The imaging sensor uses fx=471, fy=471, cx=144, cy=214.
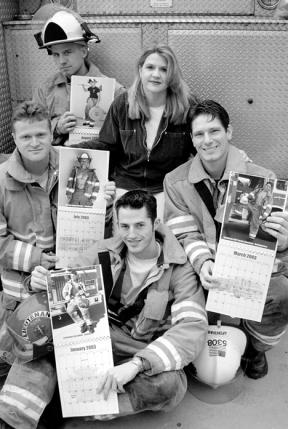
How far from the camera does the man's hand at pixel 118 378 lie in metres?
2.18

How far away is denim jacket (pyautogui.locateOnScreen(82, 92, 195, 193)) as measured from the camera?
10.6 feet

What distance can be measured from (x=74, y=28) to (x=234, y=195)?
1.90 meters

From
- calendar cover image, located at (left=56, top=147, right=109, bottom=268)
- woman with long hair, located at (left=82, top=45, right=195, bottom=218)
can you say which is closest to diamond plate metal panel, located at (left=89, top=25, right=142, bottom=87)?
woman with long hair, located at (left=82, top=45, right=195, bottom=218)

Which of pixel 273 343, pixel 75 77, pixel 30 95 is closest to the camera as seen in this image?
pixel 273 343

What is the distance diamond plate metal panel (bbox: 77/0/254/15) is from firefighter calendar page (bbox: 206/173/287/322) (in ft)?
7.36

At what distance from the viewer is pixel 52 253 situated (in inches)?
112

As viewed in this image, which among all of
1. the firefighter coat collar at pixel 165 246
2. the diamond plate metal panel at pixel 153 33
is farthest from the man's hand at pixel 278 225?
the diamond plate metal panel at pixel 153 33

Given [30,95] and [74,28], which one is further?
[30,95]

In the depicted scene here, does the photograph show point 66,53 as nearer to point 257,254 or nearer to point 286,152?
point 286,152

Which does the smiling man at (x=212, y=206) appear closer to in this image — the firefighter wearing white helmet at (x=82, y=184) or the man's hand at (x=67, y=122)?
the firefighter wearing white helmet at (x=82, y=184)

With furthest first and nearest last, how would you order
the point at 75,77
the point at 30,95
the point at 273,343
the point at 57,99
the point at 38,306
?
the point at 30,95
the point at 57,99
the point at 75,77
the point at 273,343
the point at 38,306

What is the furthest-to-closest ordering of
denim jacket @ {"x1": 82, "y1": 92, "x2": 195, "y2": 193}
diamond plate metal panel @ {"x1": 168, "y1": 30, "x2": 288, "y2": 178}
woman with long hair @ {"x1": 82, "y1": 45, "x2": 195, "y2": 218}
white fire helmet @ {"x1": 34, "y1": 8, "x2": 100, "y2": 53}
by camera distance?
diamond plate metal panel @ {"x1": 168, "y1": 30, "x2": 288, "y2": 178} < white fire helmet @ {"x1": 34, "y1": 8, "x2": 100, "y2": 53} < denim jacket @ {"x1": 82, "y1": 92, "x2": 195, "y2": 193} < woman with long hair @ {"x1": 82, "y1": 45, "x2": 195, "y2": 218}

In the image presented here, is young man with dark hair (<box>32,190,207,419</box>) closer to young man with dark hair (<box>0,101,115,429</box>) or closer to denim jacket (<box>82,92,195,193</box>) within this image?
young man with dark hair (<box>0,101,115,429</box>)

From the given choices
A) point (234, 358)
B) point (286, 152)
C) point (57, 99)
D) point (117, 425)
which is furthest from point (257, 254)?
point (57, 99)
